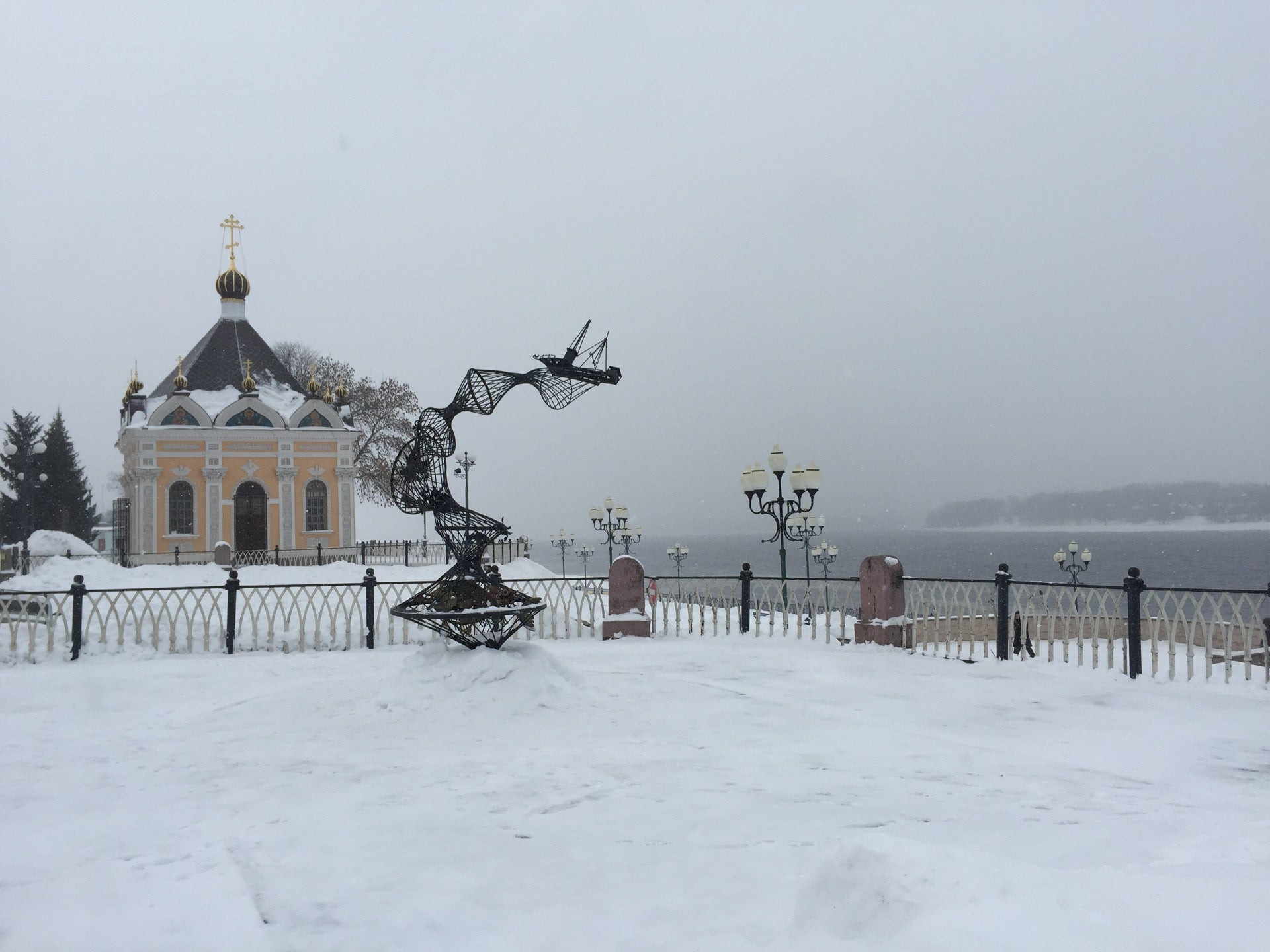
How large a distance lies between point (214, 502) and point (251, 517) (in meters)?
1.55

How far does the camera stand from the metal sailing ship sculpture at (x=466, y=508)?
8.37 meters

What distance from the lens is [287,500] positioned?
34438 mm

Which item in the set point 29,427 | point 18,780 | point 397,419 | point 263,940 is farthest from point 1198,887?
point 29,427

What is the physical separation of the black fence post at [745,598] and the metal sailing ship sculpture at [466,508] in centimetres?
509

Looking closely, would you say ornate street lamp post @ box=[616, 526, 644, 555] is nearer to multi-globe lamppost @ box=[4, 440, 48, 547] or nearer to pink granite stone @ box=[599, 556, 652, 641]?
pink granite stone @ box=[599, 556, 652, 641]

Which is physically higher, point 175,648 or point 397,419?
point 397,419

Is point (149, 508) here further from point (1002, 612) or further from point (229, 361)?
point (1002, 612)

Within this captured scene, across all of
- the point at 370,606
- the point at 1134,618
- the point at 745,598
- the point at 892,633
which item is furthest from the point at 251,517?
the point at 1134,618

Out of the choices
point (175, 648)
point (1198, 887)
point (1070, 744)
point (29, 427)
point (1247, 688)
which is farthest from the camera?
point (29, 427)

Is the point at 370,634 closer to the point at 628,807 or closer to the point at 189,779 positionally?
the point at 189,779

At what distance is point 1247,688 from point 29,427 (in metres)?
67.8

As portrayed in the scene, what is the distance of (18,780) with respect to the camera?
19.9ft

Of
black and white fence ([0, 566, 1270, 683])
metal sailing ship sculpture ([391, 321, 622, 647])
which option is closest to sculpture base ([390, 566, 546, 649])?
metal sailing ship sculpture ([391, 321, 622, 647])

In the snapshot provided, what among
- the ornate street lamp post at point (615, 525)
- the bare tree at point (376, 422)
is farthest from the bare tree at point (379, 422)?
the ornate street lamp post at point (615, 525)
